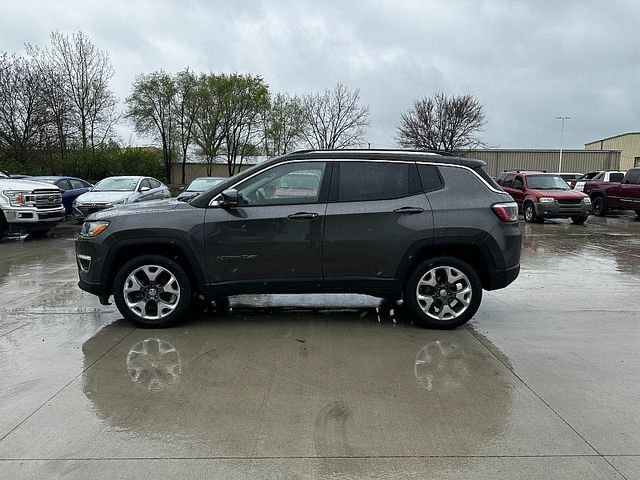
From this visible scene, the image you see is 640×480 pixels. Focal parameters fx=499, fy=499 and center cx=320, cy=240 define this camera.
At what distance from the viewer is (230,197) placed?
516 centimetres

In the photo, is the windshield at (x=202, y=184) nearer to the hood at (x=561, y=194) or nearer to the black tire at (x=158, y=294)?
the black tire at (x=158, y=294)

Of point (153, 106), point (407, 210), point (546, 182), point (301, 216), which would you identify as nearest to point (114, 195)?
point (301, 216)

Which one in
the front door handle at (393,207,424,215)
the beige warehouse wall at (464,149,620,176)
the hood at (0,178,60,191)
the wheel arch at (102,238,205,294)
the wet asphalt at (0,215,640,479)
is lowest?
the wet asphalt at (0,215,640,479)

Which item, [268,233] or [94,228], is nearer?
[268,233]

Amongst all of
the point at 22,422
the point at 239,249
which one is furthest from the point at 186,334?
the point at 22,422

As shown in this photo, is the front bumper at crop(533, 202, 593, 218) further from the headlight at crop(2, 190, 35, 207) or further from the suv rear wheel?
the headlight at crop(2, 190, 35, 207)

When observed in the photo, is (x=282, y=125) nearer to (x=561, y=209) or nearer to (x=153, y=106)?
(x=153, y=106)

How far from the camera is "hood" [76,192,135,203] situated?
49.1 ft

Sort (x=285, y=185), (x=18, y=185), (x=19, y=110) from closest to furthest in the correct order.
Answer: (x=285, y=185) → (x=18, y=185) → (x=19, y=110)

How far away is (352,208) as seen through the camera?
530 cm

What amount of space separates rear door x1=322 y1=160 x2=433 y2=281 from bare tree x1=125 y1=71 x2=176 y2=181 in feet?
125

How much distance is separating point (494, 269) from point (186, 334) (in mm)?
3370

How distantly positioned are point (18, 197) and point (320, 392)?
11.7 m

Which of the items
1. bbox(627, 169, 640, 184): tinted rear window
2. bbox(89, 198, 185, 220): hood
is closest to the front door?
bbox(89, 198, 185, 220): hood
